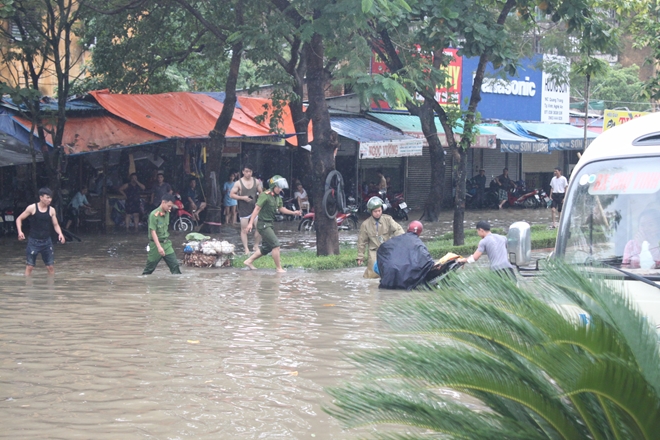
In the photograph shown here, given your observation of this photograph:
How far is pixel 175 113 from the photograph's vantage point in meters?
22.4

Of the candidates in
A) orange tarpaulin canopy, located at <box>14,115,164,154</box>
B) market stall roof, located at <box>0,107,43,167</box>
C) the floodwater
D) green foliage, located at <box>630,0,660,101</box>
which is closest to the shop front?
orange tarpaulin canopy, located at <box>14,115,164,154</box>

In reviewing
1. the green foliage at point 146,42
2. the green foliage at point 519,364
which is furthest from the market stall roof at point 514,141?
the green foliage at point 519,364

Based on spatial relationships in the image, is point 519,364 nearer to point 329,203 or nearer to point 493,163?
point 329,203

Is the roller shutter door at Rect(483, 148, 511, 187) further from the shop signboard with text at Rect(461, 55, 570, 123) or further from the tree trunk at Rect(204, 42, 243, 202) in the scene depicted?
the tree trunk at Rect(204, 42, 243, 202)

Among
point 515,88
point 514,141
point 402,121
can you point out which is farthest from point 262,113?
point 515,88

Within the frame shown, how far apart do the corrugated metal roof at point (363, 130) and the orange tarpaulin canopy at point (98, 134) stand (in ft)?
24.4

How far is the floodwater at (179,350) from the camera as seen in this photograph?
19.3 feet

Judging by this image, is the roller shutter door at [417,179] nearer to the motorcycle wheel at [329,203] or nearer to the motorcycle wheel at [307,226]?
the motorcycle wheel at [307,226]

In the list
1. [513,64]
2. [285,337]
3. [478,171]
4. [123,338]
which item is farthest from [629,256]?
[478,171]

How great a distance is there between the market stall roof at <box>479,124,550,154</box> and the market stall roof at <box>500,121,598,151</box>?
0.47 meters

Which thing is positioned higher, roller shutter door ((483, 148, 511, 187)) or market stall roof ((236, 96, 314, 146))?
market stall roof ((236, 96, 314, 146))

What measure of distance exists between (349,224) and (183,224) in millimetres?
4627

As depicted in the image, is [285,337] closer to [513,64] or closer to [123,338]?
[123,338]

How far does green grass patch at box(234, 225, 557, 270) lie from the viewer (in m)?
14.6
